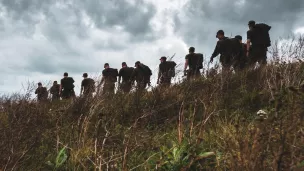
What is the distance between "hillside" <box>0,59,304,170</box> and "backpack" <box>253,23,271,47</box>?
6.47 feet

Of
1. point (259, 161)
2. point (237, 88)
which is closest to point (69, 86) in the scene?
point (237, 88)

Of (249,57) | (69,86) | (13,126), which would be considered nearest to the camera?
(13,126)

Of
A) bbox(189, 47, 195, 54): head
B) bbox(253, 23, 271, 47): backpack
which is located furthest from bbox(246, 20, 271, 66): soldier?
bbox(189, 47, 195, 54): head

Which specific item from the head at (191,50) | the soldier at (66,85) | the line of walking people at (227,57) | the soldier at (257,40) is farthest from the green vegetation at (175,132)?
the soldier at (66,85)

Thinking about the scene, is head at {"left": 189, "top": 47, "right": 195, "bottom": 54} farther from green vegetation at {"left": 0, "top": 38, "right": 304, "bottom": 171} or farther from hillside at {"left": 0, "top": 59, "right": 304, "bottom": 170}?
hillside at {"left": 0, "top": 59, "right": 304, "bottom": 170}

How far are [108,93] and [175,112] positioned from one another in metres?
1.37

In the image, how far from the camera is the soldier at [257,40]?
8891 millimetres

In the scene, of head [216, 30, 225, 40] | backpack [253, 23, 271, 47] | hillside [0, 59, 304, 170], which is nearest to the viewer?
hillside [0, 59, 304, 170]

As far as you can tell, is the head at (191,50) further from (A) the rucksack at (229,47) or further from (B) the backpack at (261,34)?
(B) the backpack at (261,34)

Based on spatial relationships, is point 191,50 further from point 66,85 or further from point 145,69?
point 66,85

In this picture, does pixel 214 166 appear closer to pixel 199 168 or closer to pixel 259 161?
pixel 199 168

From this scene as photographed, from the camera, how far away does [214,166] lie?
306 centimetres

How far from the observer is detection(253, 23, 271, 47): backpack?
29.1 feet

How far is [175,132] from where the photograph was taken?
4246 millimetres
